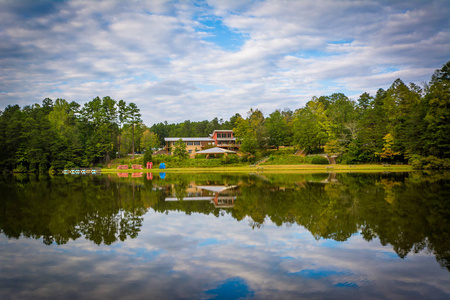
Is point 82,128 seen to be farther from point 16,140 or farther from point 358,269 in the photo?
point 358,269

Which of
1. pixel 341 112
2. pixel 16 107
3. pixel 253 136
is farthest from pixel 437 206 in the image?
pixel 16 107

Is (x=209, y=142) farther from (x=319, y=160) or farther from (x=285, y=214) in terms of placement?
(x=285, y=214)

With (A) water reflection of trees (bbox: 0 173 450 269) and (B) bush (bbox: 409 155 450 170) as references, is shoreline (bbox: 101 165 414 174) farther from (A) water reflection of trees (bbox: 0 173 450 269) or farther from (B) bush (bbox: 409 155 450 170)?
(A) water reflection of trees (bbox: 0 173 450 269)

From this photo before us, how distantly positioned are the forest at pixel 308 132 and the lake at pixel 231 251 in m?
30.0

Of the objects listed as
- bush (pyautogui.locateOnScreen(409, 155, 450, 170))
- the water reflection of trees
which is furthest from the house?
the water reflection of trees

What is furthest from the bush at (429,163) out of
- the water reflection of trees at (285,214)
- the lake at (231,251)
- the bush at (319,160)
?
the lake at (231,251)

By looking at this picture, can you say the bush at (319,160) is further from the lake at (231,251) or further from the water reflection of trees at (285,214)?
the lake at (231,251)

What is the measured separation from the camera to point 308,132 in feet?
174

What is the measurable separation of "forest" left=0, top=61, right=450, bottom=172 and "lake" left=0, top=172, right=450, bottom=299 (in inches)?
1183

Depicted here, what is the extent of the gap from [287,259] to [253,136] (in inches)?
1931

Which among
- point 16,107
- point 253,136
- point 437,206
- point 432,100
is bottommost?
point 437,206

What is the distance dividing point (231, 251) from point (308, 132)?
4728cm

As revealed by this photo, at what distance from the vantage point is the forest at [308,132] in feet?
131

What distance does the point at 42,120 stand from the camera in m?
54.7
